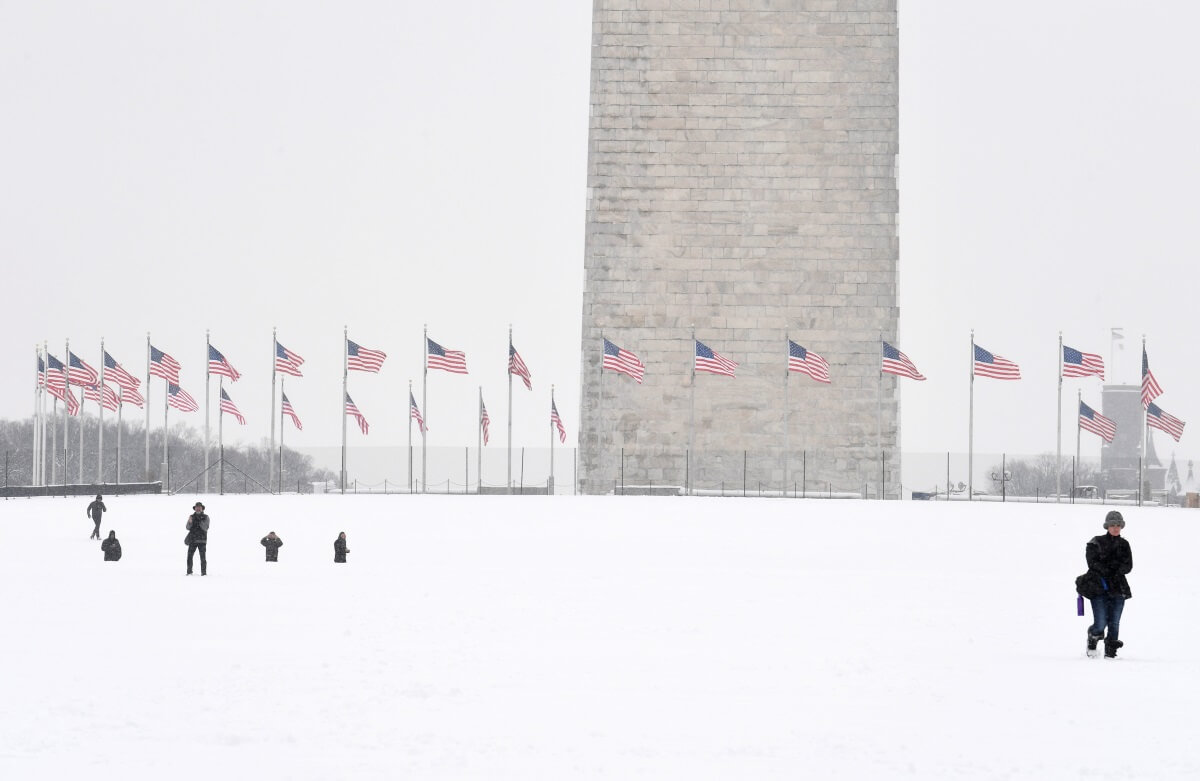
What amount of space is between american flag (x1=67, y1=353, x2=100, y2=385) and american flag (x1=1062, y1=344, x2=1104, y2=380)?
2962 cm

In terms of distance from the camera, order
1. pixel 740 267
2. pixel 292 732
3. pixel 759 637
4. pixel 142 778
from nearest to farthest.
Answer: pixel 142 778 < pixel 292 732 < pixel 759 637 < pixel 740 267

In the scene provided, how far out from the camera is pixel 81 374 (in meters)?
53.9

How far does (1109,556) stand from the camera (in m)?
14.4

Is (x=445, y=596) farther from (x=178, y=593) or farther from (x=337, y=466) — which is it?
(x=337, y=466)

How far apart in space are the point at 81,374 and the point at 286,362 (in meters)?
8.09

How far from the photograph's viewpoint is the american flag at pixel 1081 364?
44938 millimetres

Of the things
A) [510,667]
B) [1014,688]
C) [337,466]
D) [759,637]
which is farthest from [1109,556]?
[337,466]

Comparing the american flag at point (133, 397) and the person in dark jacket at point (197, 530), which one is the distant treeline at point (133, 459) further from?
the person in dark jacket at point (197, 530)

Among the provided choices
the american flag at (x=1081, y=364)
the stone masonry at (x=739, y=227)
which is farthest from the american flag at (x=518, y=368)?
the american flag at (x=1081, y=364)

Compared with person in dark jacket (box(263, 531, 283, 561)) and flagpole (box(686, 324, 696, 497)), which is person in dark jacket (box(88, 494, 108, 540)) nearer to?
person in dark jacket (box(263, 531, 283, 561))

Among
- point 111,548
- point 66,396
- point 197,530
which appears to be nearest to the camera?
point 197,530

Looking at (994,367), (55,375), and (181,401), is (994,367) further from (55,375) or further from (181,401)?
(55,375)

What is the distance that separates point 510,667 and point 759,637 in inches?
125

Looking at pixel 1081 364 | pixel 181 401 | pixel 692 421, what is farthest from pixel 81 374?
pixel 1081 364
